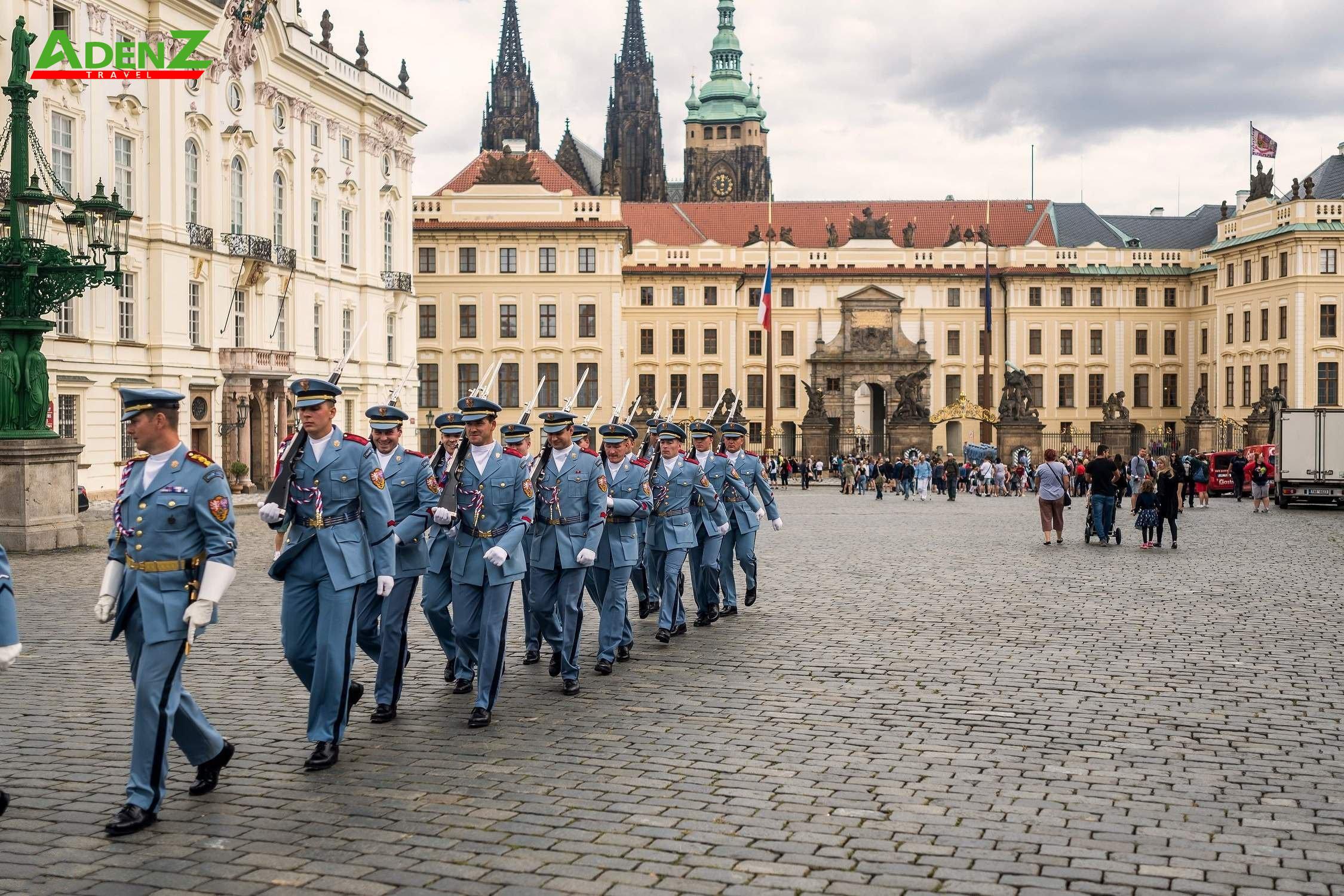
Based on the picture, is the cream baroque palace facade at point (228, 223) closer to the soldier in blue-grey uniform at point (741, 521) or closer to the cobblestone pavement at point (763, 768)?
the soldier in blue-grey uniform at point (741, 521)

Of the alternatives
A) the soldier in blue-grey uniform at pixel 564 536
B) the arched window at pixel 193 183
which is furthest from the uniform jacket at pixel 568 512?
the arched window at pixel 193 183

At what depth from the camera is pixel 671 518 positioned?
11594mm

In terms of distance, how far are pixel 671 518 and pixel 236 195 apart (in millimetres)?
32571

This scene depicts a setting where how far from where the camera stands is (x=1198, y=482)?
34812 millimetres

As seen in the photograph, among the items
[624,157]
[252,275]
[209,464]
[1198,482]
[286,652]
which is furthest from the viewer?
Result: [624,157]

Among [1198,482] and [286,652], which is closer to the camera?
[286,652]

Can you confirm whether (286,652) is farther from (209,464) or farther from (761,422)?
(761,422)

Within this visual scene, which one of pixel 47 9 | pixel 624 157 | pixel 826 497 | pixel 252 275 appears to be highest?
pixel 624 157

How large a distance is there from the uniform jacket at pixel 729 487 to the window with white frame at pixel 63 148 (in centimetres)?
2466

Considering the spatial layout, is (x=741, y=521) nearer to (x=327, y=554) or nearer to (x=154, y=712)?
(x=327, y=554)

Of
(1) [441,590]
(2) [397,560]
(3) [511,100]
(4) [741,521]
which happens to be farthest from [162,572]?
(3) [511,100]

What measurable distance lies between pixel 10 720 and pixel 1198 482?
31810mm

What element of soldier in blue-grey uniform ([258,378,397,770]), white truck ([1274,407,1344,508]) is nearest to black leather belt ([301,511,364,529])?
soldier in blue-grey uniform ([258,378,397,770])

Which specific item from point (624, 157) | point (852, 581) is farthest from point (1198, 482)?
point (624, 157)
